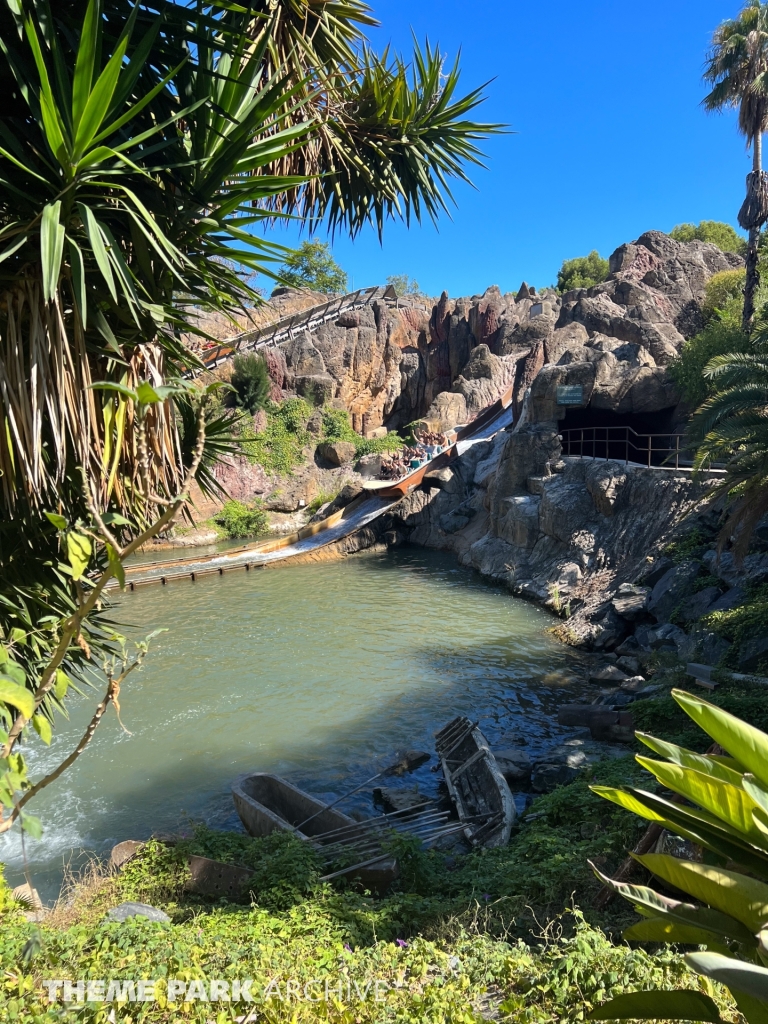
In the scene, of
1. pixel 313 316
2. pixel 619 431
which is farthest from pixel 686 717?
pixel 313 316

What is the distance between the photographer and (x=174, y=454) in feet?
10.8

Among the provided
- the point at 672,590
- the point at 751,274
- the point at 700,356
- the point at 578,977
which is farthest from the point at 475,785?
the point at 751,274

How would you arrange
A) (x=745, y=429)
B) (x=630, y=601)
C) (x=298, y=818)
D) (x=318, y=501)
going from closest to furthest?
1. (x=298, y=818)
2. (x=745, y=429)
3. (x=630, y=601)
4. (x=318, y=501)

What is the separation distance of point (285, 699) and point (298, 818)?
482cm

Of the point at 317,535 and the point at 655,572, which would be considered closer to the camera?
the point at 655,572

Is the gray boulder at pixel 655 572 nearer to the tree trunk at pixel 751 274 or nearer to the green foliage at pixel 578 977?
the tree trunk at pixel 751 274

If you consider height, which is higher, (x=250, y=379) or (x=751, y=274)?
(x=751, y=274)

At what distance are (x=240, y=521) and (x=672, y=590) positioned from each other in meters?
21.7

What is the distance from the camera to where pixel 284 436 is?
36094 mm

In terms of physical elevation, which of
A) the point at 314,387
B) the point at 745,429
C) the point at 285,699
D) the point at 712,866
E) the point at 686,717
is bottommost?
the point at 285,699

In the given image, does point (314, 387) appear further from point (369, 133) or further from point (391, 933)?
point (391, 933)

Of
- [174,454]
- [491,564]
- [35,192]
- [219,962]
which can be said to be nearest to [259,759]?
[219,962]

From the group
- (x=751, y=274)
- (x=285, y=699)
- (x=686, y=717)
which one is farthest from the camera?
(x=751, y=274)

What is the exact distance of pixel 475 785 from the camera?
8.09 m
